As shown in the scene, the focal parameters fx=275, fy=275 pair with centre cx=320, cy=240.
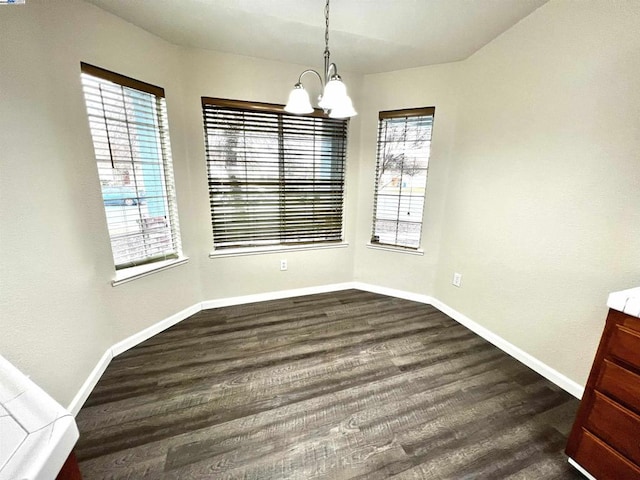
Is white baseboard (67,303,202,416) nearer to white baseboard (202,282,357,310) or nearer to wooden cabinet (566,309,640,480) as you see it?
white baseboard (202,282,357,310)

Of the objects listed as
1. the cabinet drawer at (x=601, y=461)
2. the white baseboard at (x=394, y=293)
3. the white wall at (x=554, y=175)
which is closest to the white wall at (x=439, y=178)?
the white wall at (x=554, y=175)

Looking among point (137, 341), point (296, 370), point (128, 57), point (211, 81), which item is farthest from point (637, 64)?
point (137, 341)

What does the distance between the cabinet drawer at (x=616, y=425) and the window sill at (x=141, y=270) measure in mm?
2879

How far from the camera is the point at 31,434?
0.54 metres

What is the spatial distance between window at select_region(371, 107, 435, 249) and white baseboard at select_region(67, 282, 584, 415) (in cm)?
63

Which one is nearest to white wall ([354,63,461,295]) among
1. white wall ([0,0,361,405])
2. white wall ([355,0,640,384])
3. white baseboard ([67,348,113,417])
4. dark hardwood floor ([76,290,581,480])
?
white wall ([355,0,640,384])

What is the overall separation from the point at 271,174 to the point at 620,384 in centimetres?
276

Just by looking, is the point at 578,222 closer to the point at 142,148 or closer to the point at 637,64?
the point at 637,64

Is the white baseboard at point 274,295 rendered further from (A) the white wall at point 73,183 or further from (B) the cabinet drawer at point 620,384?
(B) the cabinet drawer at point 620,384

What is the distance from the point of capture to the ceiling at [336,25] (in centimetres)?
180

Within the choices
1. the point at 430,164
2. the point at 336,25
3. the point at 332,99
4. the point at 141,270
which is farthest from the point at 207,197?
the point at 430,164

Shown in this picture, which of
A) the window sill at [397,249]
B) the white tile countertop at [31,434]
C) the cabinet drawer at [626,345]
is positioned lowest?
the window sill at [397,249]

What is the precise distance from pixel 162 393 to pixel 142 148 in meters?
1.82

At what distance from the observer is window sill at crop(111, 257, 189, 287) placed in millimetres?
2086
